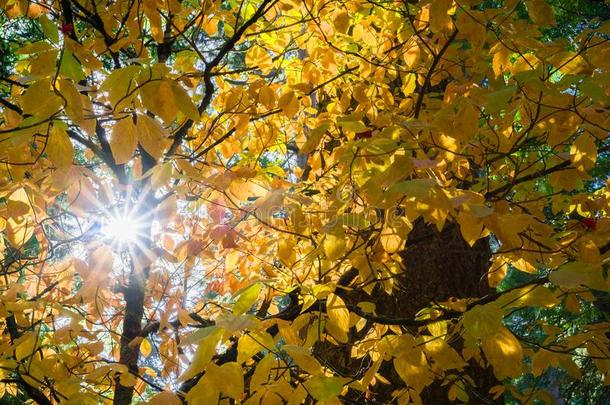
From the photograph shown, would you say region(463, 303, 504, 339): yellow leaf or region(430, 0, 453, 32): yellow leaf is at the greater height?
region(430, 0, 453, 32): yellow leaf

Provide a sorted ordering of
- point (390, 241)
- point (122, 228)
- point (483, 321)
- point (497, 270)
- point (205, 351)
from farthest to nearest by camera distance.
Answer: point (122, 228), point (497, 270), point (390, 241), point (483, 321), point (205, 351)

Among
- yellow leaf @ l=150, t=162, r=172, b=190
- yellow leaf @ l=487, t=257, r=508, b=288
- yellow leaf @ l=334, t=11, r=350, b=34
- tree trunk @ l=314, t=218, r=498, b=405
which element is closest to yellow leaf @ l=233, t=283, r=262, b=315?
yellow leaf @ l=150, t=162, r=172, b=190

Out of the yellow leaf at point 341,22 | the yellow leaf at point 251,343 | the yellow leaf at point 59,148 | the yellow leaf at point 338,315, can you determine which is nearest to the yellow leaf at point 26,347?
the yellow leaf at point 59,148

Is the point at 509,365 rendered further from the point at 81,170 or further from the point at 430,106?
the point at 430,106

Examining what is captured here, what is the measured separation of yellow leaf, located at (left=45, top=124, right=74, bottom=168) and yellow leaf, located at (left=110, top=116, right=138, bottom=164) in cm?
11

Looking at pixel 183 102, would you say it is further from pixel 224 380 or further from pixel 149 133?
pixel 224 380

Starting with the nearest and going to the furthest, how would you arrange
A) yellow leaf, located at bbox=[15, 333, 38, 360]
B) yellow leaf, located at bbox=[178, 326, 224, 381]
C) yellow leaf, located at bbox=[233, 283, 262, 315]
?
yellow leaf, located at bbox=[178, 326, 224, 381], yellow leaf, located at bbox=[233, 283, 262, 315], yellow leaf, located at bbox=[15, 333, 38, 360]

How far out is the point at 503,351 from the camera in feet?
4.05

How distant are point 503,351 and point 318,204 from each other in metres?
1.13

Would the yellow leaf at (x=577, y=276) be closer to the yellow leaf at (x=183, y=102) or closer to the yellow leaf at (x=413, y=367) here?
the yellow leaf at (x=413, y=367)

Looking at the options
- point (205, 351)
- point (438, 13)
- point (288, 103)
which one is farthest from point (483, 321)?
point (288, 103)

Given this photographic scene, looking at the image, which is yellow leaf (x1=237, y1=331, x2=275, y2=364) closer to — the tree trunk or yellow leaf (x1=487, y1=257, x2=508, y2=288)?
yellow leaf (x1=487, y1=257, x2=508, y2=288)

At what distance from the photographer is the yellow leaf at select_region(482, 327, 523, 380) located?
121 cm

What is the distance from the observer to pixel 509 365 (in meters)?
1.22
